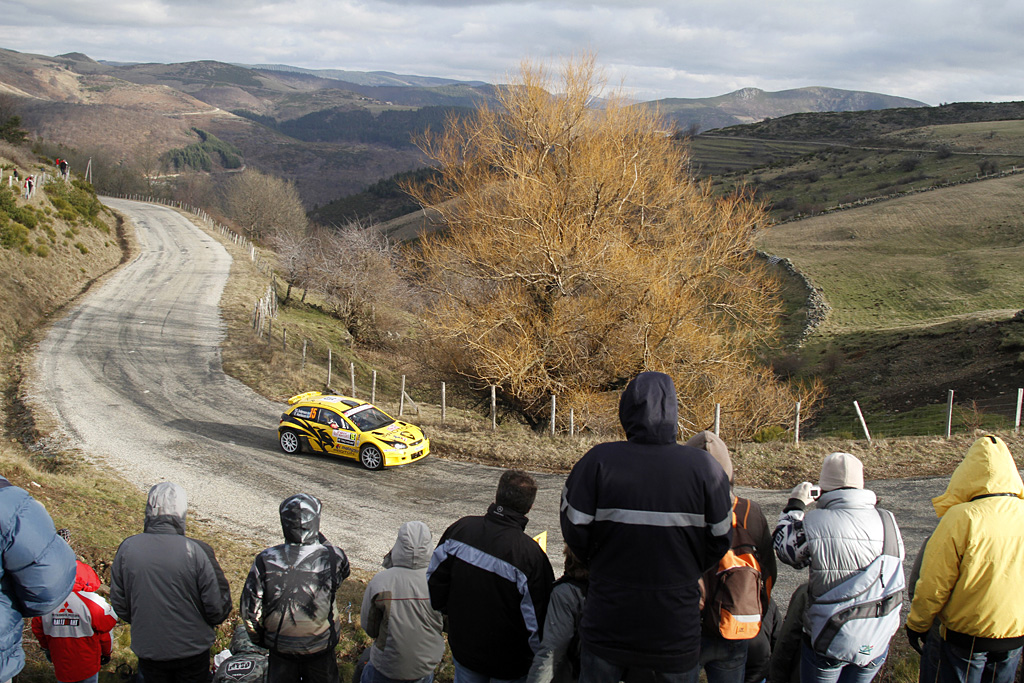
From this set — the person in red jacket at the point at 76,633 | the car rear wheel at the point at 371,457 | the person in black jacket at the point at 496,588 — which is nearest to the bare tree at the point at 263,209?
the car rear wheel at the point at 371,457

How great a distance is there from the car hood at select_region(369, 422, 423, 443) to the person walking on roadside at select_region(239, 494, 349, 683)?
34.1ft

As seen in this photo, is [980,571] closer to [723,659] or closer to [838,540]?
[838,540]

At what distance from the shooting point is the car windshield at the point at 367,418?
15.1m

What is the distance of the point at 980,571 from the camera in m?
3.81

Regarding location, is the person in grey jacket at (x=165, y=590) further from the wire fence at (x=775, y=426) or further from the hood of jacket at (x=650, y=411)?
the wire fence at (x=775, y=426)

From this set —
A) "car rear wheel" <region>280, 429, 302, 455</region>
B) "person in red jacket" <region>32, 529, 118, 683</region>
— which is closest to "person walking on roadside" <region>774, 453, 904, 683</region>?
"person in red jacket" <region>32, 529, 118, 683</region>

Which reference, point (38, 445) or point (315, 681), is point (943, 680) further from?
point (38, 445)

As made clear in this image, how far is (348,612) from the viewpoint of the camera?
24.5 ft

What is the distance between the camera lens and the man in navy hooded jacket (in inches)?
129

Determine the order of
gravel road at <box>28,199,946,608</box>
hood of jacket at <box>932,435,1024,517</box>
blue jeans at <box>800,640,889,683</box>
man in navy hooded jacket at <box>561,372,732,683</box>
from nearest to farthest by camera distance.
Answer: man in navy hooded jacket at <box>561,372,732,683</box> < hood of jacket at <box>932,435,1024,517</box> < blue jeans at <box>800,640,889,683</box> < gravel road at <box>28,199,946,608</box>

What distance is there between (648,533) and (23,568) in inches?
137

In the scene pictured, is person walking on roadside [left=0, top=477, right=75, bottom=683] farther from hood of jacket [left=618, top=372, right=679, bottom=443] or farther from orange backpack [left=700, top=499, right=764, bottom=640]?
orange backpack [left=700, top=499, right=764, bottom=640]

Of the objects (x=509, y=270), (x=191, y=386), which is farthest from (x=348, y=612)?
(x=191, y=386)

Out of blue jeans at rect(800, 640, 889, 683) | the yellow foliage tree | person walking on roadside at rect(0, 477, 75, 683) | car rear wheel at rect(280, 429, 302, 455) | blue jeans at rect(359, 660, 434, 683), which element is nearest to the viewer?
person walking on roadside at rect(0, 477, 75, 683)
